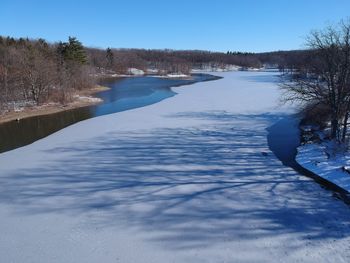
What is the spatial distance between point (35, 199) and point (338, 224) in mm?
8638

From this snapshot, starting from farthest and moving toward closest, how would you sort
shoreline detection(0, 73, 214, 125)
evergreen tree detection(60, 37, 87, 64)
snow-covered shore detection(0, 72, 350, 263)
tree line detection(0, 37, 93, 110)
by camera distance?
evergreen tree detection(60, 37, 87, 64), tree line detection(0, 37, 93, 110), shoreline detection(0, 73, 214, 125), snow-covered shore detection(0, 72, 350, 263)

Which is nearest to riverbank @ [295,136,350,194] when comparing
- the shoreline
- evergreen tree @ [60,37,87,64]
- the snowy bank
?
the snowy bank

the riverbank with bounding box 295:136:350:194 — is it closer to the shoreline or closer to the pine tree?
the shoreline

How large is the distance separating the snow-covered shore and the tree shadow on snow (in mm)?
33

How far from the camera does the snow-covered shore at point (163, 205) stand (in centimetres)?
755

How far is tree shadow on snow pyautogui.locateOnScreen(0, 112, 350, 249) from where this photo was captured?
859 cm

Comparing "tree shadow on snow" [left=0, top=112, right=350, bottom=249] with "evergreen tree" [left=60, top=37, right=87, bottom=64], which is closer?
"tree shadow on snow" [left=0, top=112, right=350, bottom=249]

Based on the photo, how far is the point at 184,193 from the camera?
10680mm

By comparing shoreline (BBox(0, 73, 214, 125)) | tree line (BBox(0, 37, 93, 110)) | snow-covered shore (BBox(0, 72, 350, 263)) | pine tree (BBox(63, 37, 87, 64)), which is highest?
pine tree (BBox(63, 37, 87, 64))

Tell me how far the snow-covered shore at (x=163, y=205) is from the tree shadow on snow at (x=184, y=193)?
0.11 feet

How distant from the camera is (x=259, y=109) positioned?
28.7 m

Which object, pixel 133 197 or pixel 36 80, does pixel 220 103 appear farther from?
pixel 133 197

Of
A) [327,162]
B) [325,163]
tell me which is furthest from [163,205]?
[327,162]

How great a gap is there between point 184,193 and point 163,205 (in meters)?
1.08
